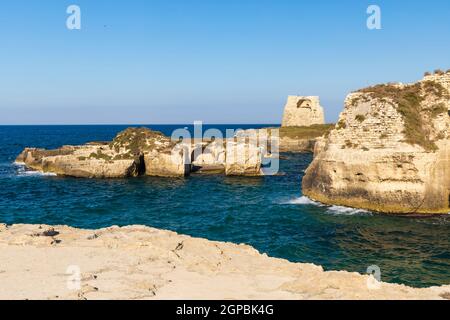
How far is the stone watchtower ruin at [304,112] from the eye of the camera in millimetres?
119938

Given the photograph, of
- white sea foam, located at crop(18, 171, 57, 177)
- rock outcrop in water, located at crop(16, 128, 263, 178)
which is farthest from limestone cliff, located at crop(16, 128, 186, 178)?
white sea foam, located at crop(18, 171, 57, 177)

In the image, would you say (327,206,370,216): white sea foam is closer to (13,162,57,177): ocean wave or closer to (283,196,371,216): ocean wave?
(283,196,371,216): ocean wave

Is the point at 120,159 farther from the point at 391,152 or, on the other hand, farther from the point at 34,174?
the point at 391,152

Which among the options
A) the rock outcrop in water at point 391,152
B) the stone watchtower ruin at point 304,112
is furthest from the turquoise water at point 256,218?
the stone watchtower ruin at point 304,112

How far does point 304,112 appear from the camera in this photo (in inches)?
4729

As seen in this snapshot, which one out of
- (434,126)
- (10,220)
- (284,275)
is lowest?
(10,220)

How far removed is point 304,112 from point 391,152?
9334 centimetres

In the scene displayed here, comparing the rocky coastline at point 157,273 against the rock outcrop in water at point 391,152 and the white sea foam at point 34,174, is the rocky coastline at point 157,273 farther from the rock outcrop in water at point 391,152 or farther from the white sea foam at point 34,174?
the white sea foam at point 34,174

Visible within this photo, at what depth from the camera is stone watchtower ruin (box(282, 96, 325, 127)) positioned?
11994 cm

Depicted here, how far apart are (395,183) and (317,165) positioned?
616 cm

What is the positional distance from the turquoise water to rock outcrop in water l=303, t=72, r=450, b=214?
4.19 feet
